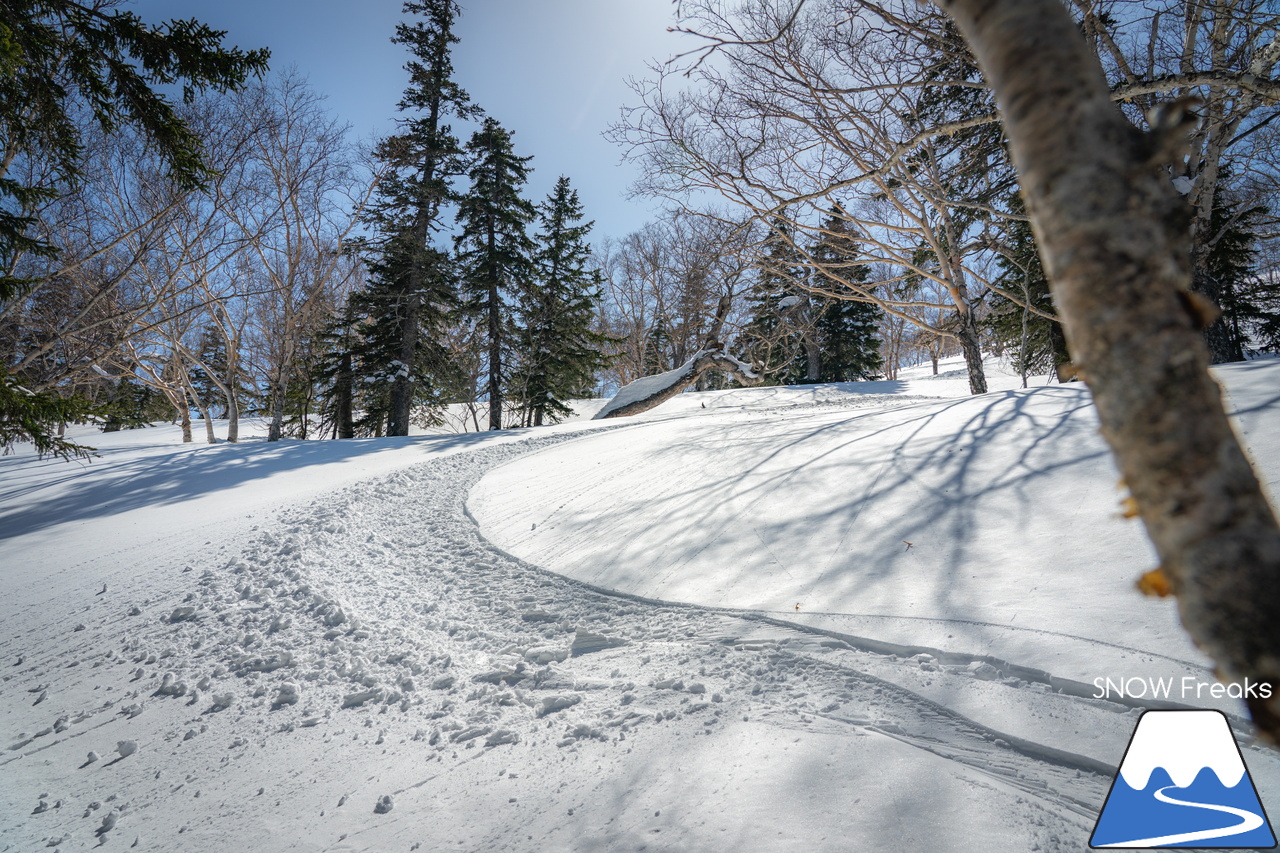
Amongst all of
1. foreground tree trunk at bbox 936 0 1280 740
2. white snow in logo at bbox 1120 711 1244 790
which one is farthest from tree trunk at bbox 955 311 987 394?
foreground tree trunk at bbox 936 0 1280 740

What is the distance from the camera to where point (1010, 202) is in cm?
1071

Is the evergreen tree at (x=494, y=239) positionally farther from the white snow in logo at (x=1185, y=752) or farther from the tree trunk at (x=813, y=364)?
the white snow in logo at (x=1185, y=752)

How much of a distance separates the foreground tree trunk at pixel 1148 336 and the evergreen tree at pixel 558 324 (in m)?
18.1

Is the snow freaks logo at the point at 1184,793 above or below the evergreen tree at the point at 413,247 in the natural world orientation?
below

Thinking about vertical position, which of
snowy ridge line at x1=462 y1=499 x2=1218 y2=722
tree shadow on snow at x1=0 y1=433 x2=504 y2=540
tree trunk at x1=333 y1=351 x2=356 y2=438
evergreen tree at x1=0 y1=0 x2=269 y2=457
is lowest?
snowy ridge line at x1=462 y1=499 x2=1218 y2=722

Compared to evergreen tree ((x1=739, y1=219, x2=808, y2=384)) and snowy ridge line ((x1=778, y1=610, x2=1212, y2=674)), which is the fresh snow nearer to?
snowy ridge line ((x1=778, y1=610, x2=1212, y2=674))

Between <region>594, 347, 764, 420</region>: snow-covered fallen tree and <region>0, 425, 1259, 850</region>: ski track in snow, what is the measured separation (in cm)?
847

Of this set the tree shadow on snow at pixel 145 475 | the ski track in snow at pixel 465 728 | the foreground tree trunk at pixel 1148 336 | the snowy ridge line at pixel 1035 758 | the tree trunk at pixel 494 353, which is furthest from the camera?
the tree trunk at pixel 494 353

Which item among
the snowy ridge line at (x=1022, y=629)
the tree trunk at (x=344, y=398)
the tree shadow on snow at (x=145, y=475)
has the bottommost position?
the snowy ridge line at (x=1022, y=629)

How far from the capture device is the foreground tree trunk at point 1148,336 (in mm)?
472

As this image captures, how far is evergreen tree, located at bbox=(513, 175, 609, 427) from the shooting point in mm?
18266

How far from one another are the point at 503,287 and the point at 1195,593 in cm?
1744

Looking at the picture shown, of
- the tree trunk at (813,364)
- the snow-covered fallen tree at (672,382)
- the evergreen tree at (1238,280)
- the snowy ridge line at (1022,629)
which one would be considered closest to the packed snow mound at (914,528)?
the snowy ridge line at (1022,629)

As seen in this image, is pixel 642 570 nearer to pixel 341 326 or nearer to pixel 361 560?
pixel 361 560
